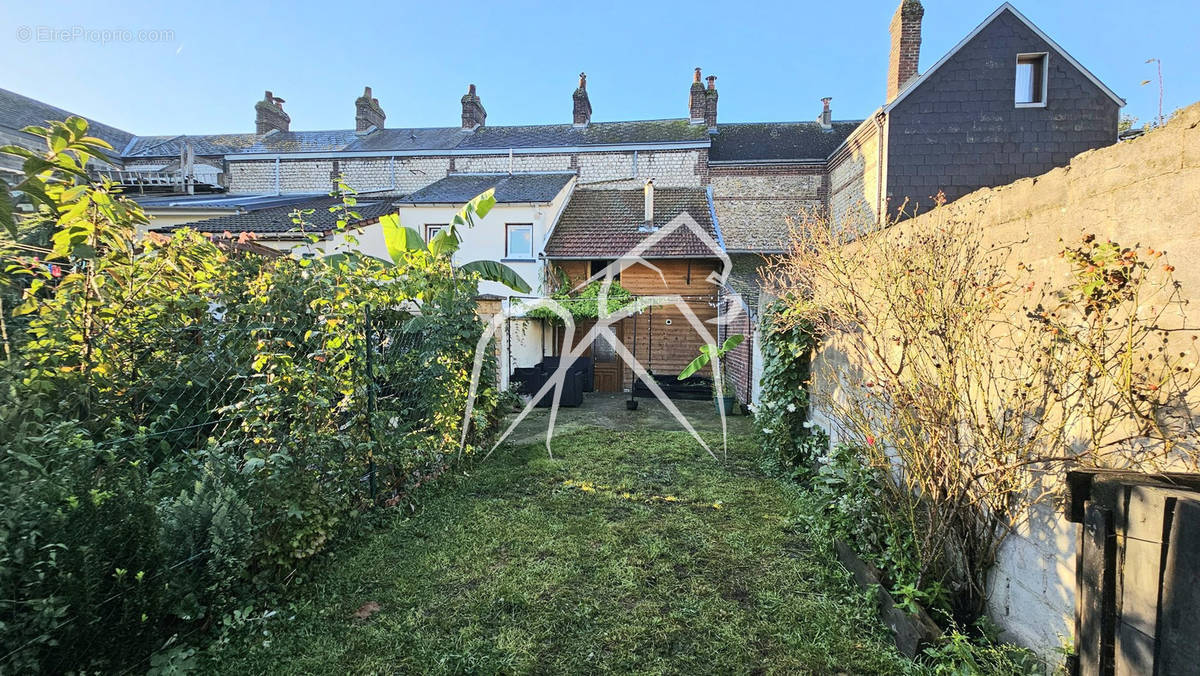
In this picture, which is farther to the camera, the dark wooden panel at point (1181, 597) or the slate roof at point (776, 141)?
the slate roof at point (776, 141)

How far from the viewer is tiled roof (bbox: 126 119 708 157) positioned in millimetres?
20562

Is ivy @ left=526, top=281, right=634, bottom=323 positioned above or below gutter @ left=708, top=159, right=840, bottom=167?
below

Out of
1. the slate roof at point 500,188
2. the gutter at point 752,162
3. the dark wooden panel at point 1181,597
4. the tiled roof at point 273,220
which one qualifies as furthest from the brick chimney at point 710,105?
the dark wooden panel at point 1181,597

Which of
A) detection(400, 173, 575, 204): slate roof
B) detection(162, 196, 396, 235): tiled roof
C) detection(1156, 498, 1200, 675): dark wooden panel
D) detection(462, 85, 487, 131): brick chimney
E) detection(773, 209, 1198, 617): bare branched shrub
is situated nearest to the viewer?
detection(1156, 498, 1200, 675): dark wooden panel

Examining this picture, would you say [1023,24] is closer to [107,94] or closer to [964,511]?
[964,511]

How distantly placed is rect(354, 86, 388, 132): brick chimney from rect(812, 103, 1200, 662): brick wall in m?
26.4

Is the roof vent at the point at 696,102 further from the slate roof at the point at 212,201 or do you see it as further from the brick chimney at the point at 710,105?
the slate roof at the point at 212,201

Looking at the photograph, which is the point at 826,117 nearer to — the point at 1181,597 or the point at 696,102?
the point at 696,102

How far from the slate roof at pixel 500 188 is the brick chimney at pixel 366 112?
8.75 meters

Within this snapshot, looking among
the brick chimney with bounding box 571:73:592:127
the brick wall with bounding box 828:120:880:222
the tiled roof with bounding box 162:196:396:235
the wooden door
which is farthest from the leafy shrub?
the brick chimney with bounding box 571:73:592:127

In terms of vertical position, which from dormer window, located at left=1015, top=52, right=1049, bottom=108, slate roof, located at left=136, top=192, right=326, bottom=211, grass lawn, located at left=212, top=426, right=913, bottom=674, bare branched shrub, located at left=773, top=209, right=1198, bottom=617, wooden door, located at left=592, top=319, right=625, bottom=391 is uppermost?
dormer window, located at left=1015, top=52, right=1049, bottom=108

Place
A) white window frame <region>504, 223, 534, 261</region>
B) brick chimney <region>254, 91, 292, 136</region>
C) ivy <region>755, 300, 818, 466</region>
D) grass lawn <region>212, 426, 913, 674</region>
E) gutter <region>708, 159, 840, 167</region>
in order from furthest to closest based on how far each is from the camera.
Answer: brick chimney <region>254, 91, 292, 136</region>, gutter <region>708, 159, 840, 167</region>, white window frame <region>504, 223, 534, 261</region>, ivy <region>755, 300, 818, 466</region>, grass lawn <region>212, 426, 913, 674</region>

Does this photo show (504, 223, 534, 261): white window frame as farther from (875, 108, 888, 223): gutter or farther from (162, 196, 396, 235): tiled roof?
(875, 108, 888, 223): gutter

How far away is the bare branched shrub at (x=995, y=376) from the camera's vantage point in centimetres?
184
